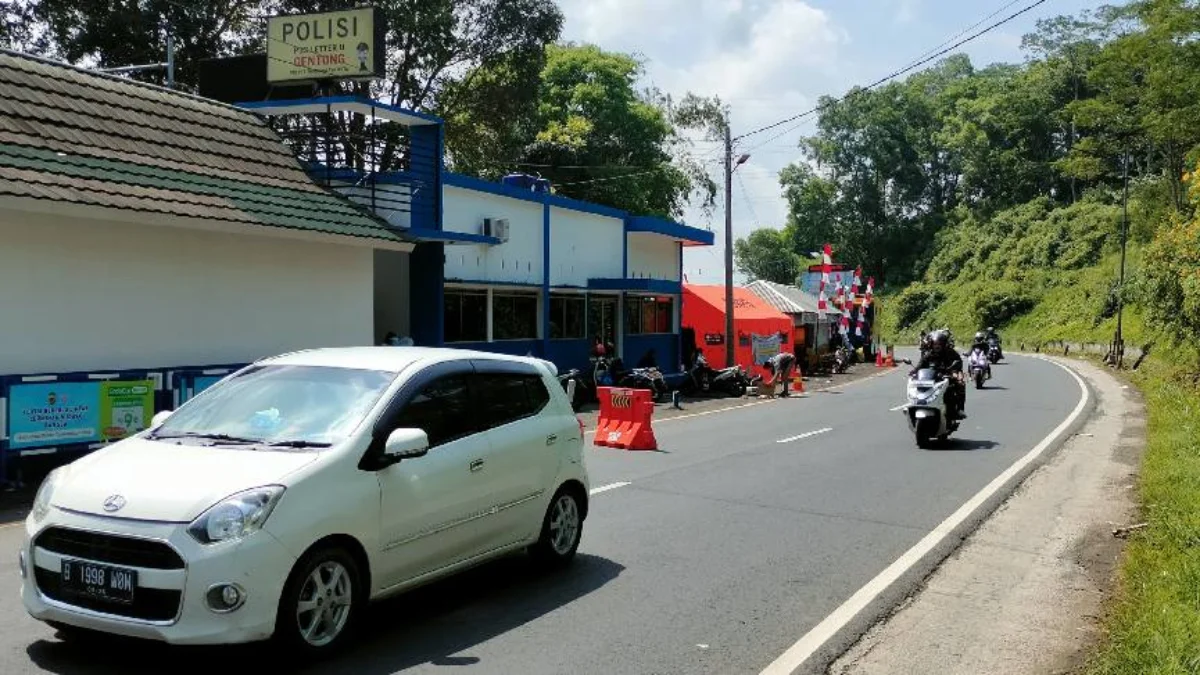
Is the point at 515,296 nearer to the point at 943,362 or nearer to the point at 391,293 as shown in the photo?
the point at 391,293

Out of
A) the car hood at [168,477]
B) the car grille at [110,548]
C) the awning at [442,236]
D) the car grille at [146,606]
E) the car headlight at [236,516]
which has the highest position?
the awning at [442,236]

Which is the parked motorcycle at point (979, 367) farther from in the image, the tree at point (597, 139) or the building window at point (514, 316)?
the tree at point (597, 139)

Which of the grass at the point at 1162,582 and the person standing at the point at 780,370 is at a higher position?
the person standing at the point at 780,370

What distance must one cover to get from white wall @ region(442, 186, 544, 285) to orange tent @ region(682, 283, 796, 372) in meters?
Answer: 10.8

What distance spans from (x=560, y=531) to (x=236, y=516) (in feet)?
10.2

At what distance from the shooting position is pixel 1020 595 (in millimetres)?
7207

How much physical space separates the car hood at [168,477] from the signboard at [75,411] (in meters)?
6.40

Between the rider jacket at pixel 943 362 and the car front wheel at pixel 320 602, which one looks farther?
the rider jacket at pixel 943 362

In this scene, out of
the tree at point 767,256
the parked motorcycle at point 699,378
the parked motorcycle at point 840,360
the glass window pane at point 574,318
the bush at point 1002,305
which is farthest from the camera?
the tree at point 767,256

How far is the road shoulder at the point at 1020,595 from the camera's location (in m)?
5.81

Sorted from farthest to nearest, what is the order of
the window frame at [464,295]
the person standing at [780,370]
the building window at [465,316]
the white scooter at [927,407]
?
the person standing at [780,370] < the building window at [465,316] < the window frame at [464,295] < the white scooter at [927,407]

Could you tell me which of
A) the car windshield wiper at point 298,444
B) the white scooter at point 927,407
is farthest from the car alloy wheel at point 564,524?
the white scooter at point 927,407

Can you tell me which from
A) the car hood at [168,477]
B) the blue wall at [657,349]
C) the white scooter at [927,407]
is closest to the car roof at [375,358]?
the car hood at [168,477]

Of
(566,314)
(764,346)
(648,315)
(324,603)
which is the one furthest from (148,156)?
(764,346)
